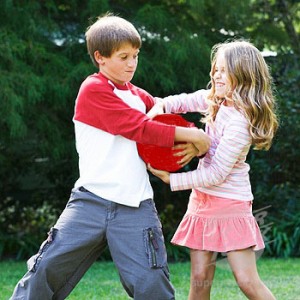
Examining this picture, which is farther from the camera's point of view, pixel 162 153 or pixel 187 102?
pixel 187 102

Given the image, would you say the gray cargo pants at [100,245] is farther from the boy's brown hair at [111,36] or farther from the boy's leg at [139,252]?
the boy's brown hair at [111,36]

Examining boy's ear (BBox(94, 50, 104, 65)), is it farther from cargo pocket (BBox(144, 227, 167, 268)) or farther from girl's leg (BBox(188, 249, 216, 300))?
girl's leg (BBox(188, 249, 216, 300))

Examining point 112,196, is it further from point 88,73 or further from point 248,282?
point 88,73

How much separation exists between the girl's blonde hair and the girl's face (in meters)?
0.02

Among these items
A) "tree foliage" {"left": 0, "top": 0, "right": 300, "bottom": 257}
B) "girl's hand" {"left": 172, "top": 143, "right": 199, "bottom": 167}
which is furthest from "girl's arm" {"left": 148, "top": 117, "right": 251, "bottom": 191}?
"tree foliage" {"left": 0, "top": 0, "right": 300, "bottom": 257}

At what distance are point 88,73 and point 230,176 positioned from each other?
135 inches

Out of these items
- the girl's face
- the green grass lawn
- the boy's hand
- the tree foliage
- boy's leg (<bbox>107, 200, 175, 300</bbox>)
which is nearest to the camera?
boy's leg (<bbox>107, 200, 175, 300</bbox>)

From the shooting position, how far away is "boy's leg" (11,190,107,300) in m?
3.42

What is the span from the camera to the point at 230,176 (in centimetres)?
366

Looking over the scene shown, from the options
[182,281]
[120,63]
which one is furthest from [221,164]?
[182,281]

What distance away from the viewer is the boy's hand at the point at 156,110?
11.7 ft

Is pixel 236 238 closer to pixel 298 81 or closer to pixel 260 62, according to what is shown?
pixel 260 62

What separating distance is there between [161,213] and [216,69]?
495 centimetres

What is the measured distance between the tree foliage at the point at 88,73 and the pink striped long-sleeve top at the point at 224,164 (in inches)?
Result: 124
